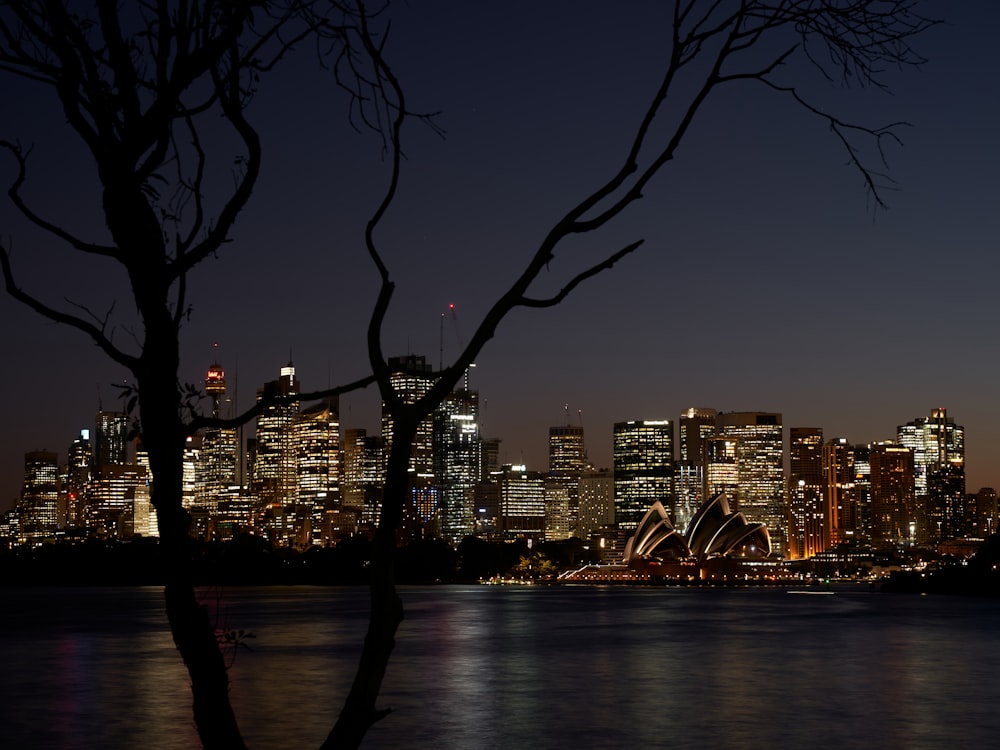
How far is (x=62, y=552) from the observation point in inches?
6324

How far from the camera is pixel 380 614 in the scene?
398cm

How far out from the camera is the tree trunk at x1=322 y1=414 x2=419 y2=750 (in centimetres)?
393

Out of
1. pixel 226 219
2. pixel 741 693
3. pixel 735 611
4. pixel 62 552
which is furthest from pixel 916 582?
pixel 226 219

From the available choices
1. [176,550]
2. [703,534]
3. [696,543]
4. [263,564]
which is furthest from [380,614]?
[263,564]

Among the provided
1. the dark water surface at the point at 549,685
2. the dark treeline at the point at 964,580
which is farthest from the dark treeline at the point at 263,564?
the dark water surface at the point at 549,685

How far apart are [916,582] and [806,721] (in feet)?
393

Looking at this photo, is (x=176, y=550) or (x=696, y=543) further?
(x=696, y=543)

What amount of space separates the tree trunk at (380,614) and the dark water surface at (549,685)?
7914 mm

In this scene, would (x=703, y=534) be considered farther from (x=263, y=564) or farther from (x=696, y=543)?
(x=263, y=564)

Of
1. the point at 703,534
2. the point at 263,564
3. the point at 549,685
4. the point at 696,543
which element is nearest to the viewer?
the point at 549,685

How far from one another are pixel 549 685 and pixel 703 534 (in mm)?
106674

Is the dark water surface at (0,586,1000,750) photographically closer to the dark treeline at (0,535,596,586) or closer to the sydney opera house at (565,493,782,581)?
the sydney opera house at (565,493,782,581)

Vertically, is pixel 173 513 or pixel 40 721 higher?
pixel 173 513

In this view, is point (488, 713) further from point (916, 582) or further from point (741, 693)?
point (916, 582)
